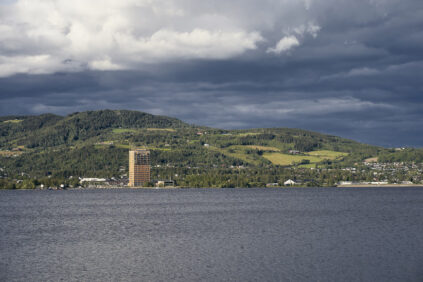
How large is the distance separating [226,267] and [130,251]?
1542cm

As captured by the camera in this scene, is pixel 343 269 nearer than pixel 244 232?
Yes

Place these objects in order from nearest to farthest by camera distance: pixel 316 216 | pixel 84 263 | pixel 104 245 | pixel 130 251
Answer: pixel 84 263, pixel 130 251, pixel 104 245, pixel 316 216

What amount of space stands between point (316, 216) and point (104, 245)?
181 ft

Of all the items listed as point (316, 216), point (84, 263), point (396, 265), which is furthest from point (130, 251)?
point (316, 216)

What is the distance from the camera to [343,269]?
53000 mm

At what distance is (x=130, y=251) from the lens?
65250 mm

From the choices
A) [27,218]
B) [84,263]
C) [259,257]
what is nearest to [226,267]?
[259,257]

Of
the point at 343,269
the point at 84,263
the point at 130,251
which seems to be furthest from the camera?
the point at 130,251

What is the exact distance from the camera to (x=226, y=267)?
180 feet

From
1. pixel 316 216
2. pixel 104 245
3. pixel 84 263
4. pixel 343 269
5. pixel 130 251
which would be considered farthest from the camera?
pixel 316 216

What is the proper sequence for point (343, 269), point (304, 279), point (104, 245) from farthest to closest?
point (104, 245) → point (343, 269) → point (304, 279)

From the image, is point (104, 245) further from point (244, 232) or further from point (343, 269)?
point (343, 269)

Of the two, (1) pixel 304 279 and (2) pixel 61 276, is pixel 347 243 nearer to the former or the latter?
(1) pixel 304 279

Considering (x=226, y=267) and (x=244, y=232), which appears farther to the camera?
(x=244, y=232)
